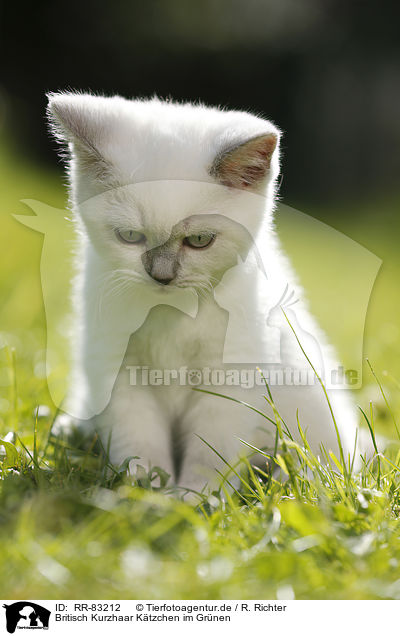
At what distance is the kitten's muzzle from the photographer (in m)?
1.68

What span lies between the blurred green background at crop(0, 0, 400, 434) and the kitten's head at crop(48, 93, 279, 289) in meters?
2.73

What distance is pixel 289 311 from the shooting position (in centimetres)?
205

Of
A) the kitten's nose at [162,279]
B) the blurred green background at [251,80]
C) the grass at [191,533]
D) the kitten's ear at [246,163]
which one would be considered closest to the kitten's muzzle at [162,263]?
the kitten's nose at [162,279]

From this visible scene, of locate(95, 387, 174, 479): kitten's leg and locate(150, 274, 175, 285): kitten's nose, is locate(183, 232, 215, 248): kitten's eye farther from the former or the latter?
locate(95, 387, 174, 479): kitten's leg

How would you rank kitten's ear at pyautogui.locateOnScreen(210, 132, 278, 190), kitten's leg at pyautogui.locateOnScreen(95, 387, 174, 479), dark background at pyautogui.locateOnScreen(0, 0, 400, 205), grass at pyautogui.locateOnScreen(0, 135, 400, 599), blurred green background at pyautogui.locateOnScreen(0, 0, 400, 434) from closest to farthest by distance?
grass at pyautogui.locateOnScreen(0, 135, 400, 599)
kitten's ear at pyautogui.locateOnScreen(210, 132, 278, 190)
kitten's leg at pyautogui.locateOnScreen(95, 387, 174, 479)
blurred green background at pyautogui.locateOnScreen(0, 0, 400, 434)
dark background at pyautogui.locateOnScreen(0, 0, 400, 205)

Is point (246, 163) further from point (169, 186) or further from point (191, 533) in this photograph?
point (191, 533)

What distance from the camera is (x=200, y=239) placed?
5.63 feet

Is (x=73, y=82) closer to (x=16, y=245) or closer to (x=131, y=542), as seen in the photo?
(x=16, y=245)

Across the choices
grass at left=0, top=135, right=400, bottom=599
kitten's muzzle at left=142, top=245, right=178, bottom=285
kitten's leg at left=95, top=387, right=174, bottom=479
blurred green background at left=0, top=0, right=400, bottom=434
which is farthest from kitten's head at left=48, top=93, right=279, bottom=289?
blurred green background at left=0, top=0, right=400, bottom=434

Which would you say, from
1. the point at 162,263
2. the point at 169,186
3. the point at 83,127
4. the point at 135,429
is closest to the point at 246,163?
the point at 169,186

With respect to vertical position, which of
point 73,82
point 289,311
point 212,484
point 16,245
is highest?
point 73,82

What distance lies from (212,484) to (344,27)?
386 centimetres

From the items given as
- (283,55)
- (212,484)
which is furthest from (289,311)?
(283,55)

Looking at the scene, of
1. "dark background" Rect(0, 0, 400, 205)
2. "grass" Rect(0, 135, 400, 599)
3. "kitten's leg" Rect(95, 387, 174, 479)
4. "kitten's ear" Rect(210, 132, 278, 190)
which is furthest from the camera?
"dark background" Rect(0, 0, 400, 205)
